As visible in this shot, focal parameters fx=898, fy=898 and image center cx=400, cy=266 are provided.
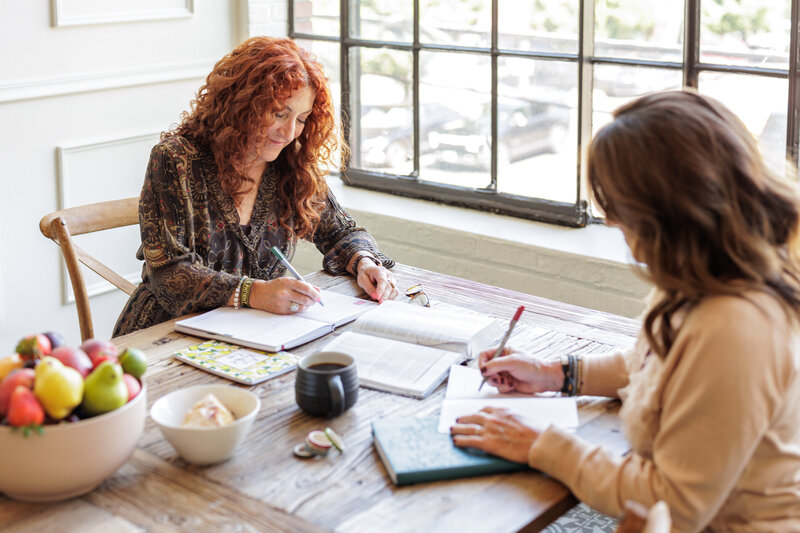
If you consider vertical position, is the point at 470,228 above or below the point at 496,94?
below

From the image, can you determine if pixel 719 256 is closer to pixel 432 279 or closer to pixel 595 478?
pixel 595 478

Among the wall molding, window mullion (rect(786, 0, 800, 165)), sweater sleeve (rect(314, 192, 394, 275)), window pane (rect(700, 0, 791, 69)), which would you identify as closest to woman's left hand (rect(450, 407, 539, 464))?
sweater sleeve (rect(314, 192, 394, 275))

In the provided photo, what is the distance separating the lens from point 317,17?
340 centimetres

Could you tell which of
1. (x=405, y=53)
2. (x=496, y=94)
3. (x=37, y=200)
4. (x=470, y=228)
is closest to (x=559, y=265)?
(x=470, y=228)

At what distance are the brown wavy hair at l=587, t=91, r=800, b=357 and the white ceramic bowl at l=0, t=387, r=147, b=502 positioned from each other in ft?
2.42

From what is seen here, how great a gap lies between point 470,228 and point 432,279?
0.74 metres

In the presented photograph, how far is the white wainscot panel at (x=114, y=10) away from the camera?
9.09ft

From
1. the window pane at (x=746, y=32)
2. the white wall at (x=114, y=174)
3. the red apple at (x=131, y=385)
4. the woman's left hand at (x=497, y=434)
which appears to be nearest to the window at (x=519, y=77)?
the window pane at (x=746, y=32)

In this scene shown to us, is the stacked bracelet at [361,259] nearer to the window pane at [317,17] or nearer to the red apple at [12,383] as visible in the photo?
the red apple at [12,383]

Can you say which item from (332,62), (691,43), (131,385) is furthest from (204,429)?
(332,62)

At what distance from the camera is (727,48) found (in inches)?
98.3

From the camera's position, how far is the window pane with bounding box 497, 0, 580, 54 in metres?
2.74

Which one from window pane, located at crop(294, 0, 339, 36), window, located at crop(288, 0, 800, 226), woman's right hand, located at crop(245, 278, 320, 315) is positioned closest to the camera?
woman's right hand, located at crop(245, 278, 320, 315)

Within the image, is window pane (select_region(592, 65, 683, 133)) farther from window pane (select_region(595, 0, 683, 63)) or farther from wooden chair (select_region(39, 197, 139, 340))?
wooden chair (select_region(39, 197, 139, 340))
